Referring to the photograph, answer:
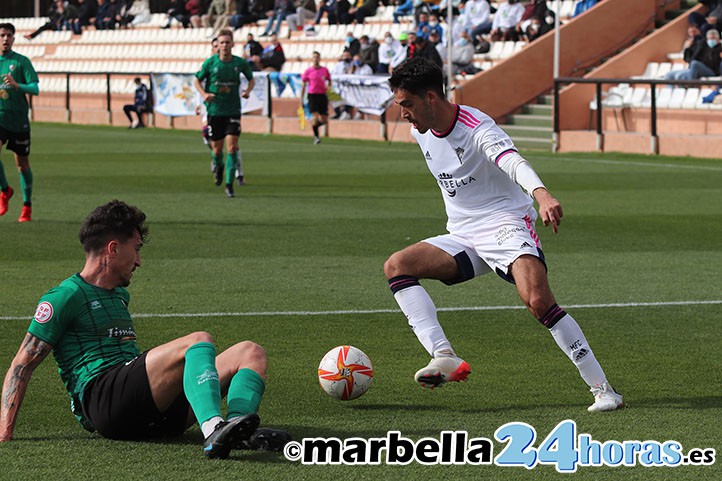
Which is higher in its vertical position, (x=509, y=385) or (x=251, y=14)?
(x=251, y=14)

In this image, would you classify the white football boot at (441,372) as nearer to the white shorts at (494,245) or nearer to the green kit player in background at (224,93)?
the white shorts at (494,245)

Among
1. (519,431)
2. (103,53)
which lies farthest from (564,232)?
(103,53)

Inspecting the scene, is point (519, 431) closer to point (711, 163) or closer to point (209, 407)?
point (209, 407)

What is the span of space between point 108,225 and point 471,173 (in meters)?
2.14

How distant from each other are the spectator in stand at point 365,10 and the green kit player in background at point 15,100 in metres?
25.4

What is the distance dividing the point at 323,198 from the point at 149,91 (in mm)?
22116

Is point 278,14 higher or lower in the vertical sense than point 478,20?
higher

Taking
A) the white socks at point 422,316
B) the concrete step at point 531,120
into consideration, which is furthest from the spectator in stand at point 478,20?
the white socks at point 422,316

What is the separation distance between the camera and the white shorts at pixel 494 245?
22.1ft

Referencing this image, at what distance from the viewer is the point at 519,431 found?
5953mm

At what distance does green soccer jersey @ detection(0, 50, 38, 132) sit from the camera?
14484mm

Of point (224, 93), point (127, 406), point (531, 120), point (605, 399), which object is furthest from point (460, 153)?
point (531, 120)

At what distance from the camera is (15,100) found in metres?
14.7

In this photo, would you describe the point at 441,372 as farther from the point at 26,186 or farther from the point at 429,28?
the point at 429,28
